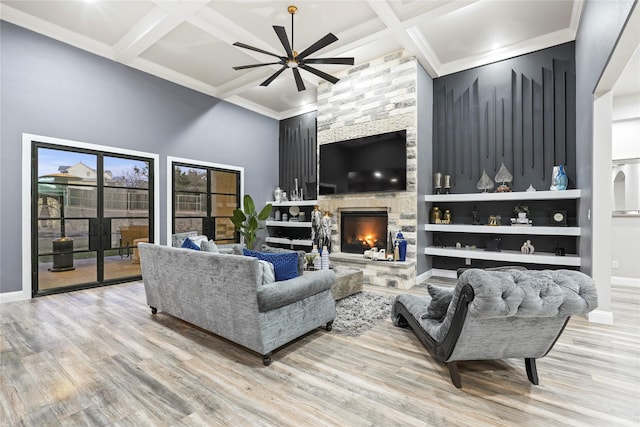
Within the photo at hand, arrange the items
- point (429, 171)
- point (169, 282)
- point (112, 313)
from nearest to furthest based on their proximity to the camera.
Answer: point (169, 282) < point (112, 313) < point (429, 171)

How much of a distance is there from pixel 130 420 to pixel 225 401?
513 mm

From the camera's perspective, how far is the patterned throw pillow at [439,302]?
2.22 metres

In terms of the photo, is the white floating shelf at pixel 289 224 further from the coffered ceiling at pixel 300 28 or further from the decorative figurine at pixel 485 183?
the decorative figurine at pixel 485 183

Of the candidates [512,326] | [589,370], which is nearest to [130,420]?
[512,326]

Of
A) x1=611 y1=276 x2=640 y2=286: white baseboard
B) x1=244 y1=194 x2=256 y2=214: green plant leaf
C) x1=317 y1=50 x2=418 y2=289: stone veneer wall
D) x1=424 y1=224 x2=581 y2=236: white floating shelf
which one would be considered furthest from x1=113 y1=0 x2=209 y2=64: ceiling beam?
x1=611 y1=276 x2=640 y2=286: white baseboard

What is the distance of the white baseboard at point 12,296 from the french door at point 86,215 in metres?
0.16

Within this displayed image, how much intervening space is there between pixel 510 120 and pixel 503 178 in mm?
948

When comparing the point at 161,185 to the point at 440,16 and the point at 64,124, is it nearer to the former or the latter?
the point at 64,124

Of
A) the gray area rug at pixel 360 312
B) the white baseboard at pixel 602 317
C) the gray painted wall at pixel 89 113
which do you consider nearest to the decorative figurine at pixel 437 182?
the gray area rug at pixel 360 312

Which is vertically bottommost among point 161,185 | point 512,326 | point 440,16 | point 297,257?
point 512,326

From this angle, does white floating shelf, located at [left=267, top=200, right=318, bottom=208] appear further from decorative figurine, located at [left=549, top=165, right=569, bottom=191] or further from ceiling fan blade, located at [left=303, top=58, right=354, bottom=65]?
decorative figurine, located at [left=549, top=165, right=569, bottom=191]

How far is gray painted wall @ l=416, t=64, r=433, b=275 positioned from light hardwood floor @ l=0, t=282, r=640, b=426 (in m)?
2.26

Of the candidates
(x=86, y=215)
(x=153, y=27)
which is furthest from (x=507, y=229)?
(x=86, y=215)

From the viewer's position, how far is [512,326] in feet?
6.05
